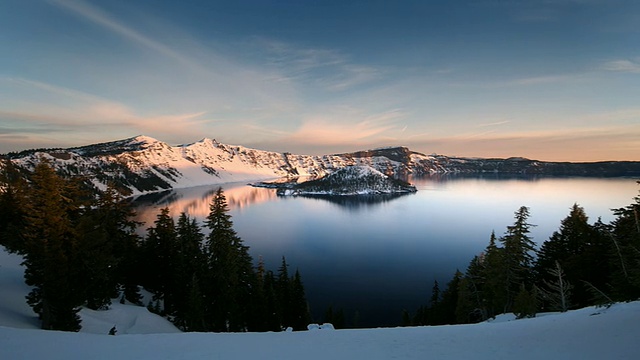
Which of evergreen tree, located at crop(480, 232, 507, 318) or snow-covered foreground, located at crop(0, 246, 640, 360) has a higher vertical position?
snow-covered foreground, located at crop(0, 246, 640, 360)

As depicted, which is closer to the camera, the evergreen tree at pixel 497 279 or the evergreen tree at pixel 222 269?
the evergreen tree at pixel 497 279

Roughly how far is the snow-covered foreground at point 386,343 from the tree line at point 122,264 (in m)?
6.55

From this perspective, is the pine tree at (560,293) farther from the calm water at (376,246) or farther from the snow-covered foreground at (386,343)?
the calm water at (376,246)

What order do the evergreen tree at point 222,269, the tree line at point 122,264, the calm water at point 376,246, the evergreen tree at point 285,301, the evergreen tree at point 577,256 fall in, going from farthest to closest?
1. the calm water at point 376,246
2. the evergreen tree at point 285,301
3. the evergreen tree at point 222,269
4. the evergreen tree at point 577,256
5. the tree line at point 122,264

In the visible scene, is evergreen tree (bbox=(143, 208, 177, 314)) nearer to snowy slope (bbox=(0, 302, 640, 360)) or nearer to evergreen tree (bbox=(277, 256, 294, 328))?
evergreen tree (bbox=(277, 256, 294, 328))

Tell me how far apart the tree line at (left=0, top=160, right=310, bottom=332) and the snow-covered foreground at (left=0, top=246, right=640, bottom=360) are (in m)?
6.55

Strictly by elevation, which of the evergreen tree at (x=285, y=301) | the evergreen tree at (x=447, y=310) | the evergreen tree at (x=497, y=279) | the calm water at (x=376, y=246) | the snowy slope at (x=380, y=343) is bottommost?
the calm water at (x=376, y=246)

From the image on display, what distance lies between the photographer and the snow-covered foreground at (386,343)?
995cm

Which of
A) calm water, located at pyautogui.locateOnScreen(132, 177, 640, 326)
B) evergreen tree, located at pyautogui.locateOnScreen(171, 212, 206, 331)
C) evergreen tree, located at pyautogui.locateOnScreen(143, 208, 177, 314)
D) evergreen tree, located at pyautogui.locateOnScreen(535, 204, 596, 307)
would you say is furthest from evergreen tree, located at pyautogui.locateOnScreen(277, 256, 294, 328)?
evergreen tree, located at pyautogui.locateOnScreen(535, 204, 596, 307)

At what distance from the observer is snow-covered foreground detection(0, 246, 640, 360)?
9.95 meters

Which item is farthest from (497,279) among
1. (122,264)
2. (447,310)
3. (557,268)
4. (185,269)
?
(122,264)

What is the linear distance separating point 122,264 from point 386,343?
27.8m

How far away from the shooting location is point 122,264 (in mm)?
28656

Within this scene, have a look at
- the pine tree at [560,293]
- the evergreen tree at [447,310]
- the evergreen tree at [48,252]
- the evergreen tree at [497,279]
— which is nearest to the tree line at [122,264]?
the evergreen tree at [48,252]
